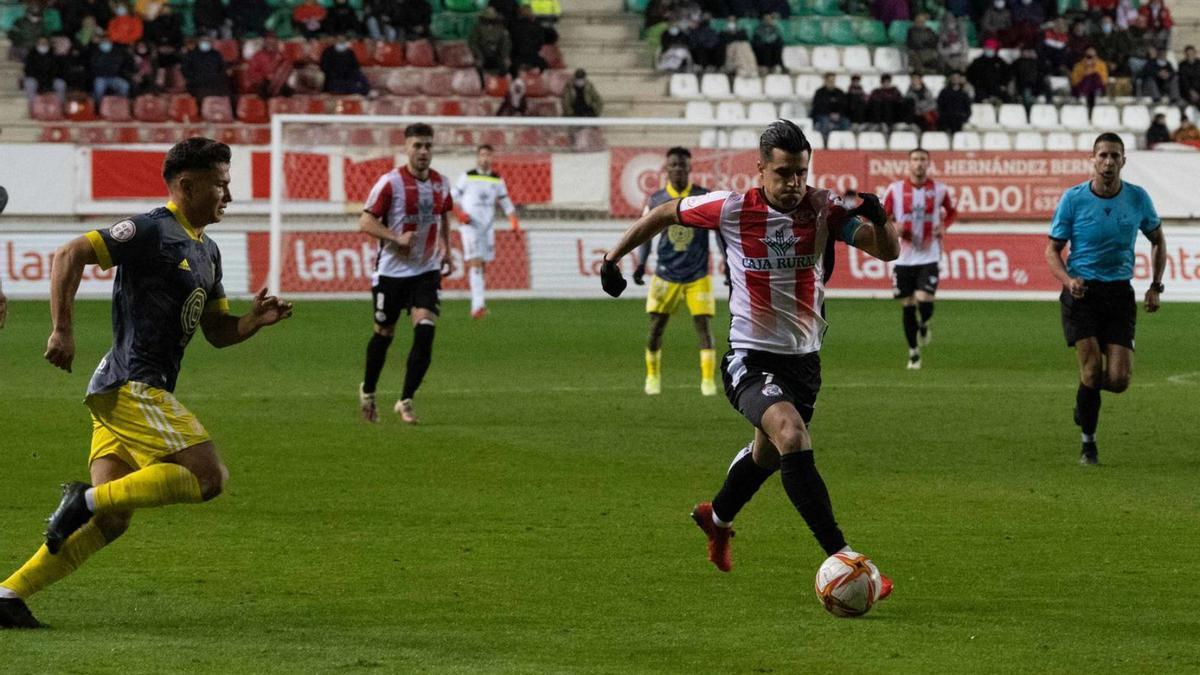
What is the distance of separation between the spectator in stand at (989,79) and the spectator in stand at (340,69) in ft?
38.0

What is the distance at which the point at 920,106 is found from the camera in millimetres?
32656

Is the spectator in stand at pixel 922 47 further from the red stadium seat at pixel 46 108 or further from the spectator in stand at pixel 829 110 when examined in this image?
the red stadium seat at pixel 46 108

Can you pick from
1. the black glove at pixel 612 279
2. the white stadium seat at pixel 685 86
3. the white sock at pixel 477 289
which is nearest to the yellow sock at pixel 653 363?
the white sock at pixel 477 289

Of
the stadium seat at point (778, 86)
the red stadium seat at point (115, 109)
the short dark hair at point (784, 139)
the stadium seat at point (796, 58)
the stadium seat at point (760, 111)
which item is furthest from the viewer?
the stadium seat at point (796, 58)

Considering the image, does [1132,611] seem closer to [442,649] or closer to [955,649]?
[955,649]

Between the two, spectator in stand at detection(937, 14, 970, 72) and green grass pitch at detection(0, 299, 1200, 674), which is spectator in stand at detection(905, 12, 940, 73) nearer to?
spectator in stand at detection(937, 14, 970, 72)

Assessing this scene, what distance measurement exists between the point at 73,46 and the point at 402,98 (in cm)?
579

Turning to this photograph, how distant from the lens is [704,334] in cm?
1606

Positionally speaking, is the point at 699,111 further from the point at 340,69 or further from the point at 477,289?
the point at 477,289

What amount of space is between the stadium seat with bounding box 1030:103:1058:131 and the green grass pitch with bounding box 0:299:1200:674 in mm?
16483

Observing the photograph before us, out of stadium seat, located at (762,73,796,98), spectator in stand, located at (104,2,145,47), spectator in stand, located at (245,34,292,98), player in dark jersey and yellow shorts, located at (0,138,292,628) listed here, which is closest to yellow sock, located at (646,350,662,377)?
player in dark jersey and yellow shorts, located at (0,138,292,628)

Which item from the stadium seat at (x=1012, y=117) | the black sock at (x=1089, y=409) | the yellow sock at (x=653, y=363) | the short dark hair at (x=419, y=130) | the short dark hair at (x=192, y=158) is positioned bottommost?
the yellow sock at (x=653, y=363)

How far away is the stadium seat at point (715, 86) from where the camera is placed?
33438 mm

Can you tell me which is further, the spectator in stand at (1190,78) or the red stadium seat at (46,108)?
the spectator in stand at (1190,78)
